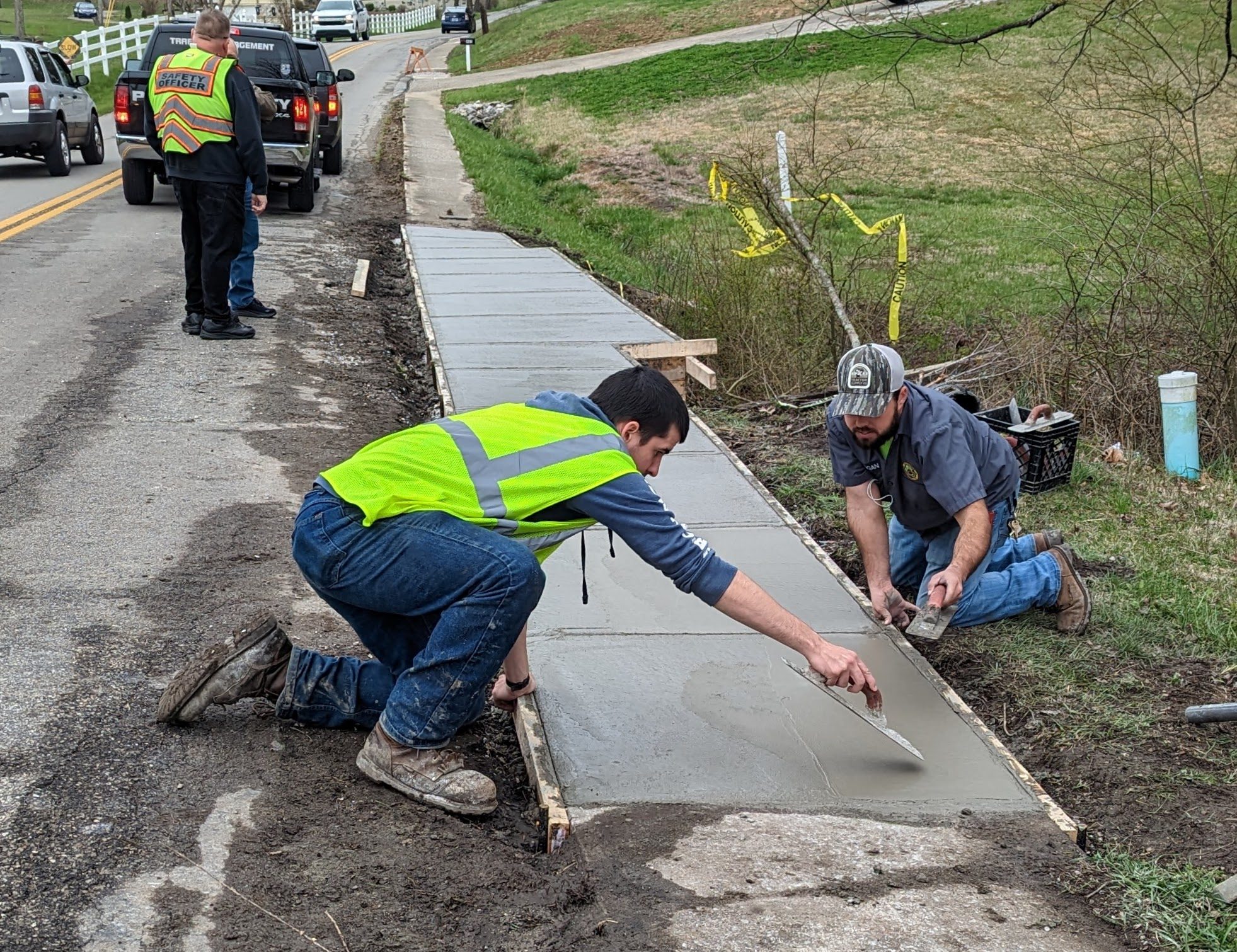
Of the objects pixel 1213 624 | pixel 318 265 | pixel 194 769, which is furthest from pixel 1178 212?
pixel 318 265

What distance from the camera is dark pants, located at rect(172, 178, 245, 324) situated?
902 centimetres

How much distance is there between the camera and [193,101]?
880 cm

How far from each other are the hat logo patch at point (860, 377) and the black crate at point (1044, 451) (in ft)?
7.16

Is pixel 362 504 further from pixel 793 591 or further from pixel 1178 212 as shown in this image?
pixel 1178 212

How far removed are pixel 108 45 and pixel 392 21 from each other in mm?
34381

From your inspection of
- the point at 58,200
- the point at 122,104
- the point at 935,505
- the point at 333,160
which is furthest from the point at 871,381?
the point at 333,160

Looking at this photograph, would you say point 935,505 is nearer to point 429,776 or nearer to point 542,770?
point 542,770

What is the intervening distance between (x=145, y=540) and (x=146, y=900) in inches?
110

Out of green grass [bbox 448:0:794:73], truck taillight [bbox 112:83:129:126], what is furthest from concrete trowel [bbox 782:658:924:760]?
green grass [bbox 448:0:794:73]

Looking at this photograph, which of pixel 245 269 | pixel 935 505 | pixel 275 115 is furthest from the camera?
pixel 275 115

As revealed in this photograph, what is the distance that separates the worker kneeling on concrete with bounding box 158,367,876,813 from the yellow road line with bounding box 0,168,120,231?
1195cm

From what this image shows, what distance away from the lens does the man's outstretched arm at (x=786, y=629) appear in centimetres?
333

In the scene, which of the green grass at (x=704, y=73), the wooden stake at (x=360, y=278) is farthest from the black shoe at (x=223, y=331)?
the green grass at (x=704, y=73)

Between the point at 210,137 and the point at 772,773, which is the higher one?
the point at 210,137
